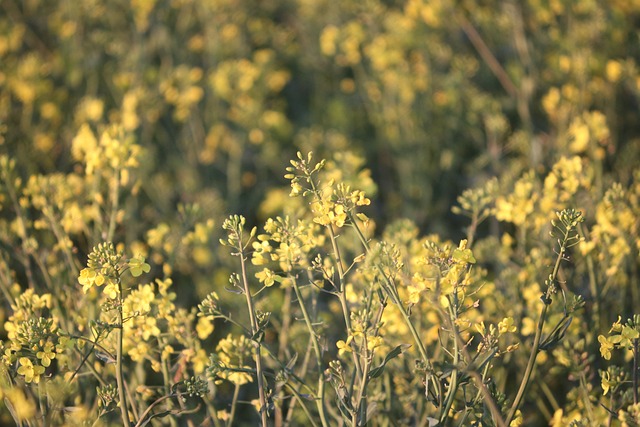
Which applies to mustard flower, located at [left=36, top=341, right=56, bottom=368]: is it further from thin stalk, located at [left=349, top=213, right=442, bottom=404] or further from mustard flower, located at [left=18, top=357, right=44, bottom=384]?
thin stalk, located at [left=349, top=213, right=442, bottom=404]

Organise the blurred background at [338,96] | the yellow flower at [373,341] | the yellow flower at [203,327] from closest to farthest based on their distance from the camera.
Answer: the yellow flower at [373,341] → the yellow flower at [203,327] → the blurred background at [338,96]

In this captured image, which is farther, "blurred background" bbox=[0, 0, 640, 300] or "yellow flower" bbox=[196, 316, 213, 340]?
"blurred background" bbox=[0, 0, 640, 300]

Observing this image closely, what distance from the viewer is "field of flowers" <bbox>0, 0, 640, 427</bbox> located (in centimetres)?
214

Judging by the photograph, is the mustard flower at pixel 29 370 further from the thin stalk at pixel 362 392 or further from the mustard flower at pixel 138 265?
the thin stalk at pixel 362 392

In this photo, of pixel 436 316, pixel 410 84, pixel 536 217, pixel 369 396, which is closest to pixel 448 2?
pixel 410 84

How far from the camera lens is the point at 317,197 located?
1.92m

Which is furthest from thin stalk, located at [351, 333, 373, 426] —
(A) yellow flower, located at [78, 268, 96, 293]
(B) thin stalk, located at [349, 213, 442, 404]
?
(A) yellow flower, located at [78, 268, 96, 293]

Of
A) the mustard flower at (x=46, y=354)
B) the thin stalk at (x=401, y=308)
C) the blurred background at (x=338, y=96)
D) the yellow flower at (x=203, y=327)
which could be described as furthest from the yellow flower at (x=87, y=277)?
the blurred background at (x=338, y=96)

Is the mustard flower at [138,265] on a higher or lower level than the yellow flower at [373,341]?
higher

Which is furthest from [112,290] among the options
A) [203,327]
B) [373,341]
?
[373,341]

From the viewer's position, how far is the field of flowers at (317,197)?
7.01 ft

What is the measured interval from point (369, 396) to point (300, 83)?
15.7ft

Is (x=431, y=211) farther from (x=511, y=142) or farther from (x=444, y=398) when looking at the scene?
(x=444, y=398)


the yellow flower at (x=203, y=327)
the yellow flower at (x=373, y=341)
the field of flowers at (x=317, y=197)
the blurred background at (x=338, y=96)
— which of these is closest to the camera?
the yellow flower at (x=373, y=341)
